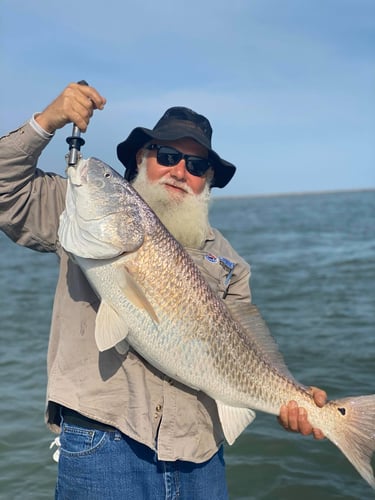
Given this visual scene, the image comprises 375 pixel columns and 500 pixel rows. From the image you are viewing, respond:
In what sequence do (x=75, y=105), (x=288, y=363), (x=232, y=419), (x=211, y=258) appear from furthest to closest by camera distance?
(x=288, y=363) → (x=211, y=258) → (x=232, y=419) → (x=75, y=105)

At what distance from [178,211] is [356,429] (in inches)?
69.1

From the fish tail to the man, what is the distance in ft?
0.48

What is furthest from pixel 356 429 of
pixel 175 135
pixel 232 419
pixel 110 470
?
pixel 175 135

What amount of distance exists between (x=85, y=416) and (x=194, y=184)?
5.42ft

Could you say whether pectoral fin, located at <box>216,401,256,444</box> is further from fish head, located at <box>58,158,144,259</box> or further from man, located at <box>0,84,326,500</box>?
fish head, located at <box>58,158,144,259</box>

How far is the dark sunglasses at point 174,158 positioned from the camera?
11.6 ft

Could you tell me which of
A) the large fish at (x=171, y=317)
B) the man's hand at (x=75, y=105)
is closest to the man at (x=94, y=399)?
the man's hand at (x=75, y=105)

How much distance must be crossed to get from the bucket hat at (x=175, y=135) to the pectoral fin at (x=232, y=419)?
1.67 metres

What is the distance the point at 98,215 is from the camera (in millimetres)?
2979

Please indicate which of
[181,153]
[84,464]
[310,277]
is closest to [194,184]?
[181,153]

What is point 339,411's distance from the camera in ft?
10.8

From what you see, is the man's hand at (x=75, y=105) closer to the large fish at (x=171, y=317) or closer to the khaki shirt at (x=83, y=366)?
the khaki shirt at (x=83, y=366)

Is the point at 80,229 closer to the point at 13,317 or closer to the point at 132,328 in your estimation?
the point at 132,328

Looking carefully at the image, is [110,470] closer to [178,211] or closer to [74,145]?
[178,211]
